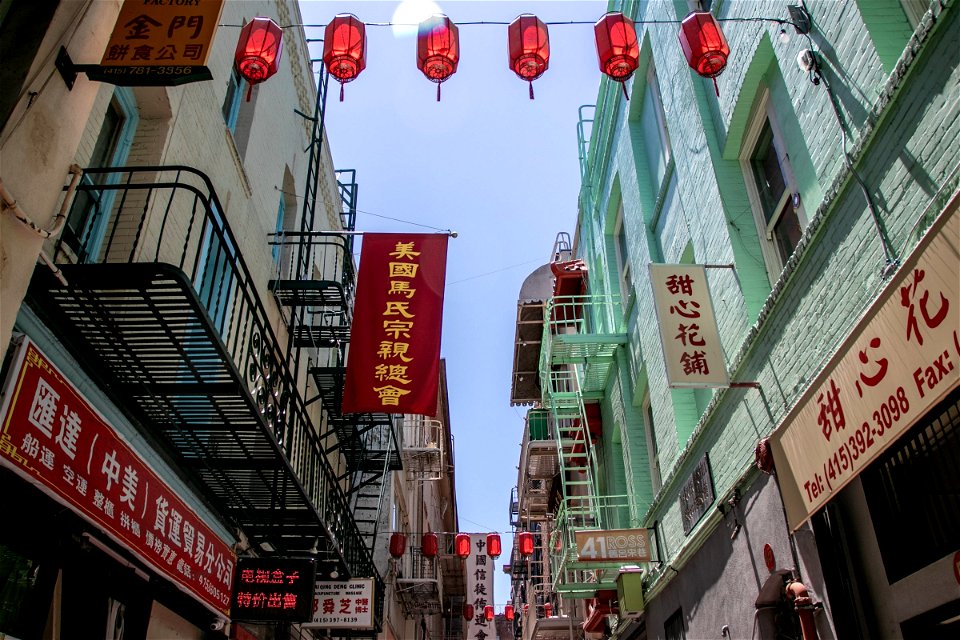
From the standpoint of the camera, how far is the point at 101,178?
24.9 feet

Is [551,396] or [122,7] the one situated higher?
[551,396]

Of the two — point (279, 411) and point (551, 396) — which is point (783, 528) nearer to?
point (279, 411)

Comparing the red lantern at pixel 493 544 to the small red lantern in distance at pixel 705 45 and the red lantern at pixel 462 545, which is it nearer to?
the red lantern at pixel 462 545

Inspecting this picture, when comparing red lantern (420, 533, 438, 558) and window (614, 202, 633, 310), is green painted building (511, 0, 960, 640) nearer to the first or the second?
window (614, 202, 633, 310)

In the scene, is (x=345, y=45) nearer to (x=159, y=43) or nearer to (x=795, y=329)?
(x=159, y=43)

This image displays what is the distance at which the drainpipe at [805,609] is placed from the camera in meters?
6.42

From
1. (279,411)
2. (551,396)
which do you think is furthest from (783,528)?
(551,396)

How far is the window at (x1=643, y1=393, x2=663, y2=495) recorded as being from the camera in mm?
13570

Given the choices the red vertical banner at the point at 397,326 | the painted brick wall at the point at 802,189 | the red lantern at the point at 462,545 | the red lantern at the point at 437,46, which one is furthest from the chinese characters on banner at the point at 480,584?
the red lantern at the point at 437,46

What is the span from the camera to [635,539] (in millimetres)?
11734

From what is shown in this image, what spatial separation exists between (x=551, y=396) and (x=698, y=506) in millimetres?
5935

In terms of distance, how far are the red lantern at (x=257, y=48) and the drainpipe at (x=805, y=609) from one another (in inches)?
306

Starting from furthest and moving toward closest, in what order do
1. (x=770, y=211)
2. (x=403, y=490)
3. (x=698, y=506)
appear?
1. (x=403, y=490)
2. (x=698, y=506)
3. (x=770, y=211)

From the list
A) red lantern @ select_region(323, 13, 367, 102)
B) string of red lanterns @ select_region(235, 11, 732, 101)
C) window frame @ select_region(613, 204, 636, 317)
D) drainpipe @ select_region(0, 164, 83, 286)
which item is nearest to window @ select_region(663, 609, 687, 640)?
window frame @ select_region(613, 204, 636, 317)
